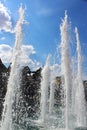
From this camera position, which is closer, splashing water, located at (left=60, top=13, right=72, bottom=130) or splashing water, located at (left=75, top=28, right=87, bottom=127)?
splashing water, located at (left=60, top=13, right=72, bottom=130)

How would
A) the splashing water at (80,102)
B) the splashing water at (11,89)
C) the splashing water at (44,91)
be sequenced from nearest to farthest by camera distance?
the splashing water at (11,89) < the splashing water at (80,102) < the splashing water at (44,91)

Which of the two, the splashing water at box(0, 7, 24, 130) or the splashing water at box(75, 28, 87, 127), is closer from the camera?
the splashing water at box(0, 7, 24, 130)

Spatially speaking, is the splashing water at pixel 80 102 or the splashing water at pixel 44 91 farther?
the splashing water at pixel 44 91

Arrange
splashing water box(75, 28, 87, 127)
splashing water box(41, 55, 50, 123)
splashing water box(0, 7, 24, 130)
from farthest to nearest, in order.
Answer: splashing water box(41, 55, 50, 123), splashing water box(75, 28, 87, 127), splashing water box(0, 7, 24, 130)

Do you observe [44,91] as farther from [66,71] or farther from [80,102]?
[66,71]

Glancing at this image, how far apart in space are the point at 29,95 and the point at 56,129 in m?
31.0

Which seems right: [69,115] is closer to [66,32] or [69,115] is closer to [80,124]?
[80,124]

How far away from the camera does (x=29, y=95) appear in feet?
160

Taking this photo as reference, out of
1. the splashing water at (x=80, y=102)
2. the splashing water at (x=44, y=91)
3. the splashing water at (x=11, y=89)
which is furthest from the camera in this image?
the splashing water at (x=44, y=91)

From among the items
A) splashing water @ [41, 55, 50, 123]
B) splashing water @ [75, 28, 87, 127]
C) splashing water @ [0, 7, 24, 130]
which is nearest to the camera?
splashing water @ [0, 7, 24, 130]

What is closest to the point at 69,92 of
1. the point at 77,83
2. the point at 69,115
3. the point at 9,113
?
the point at 69,115

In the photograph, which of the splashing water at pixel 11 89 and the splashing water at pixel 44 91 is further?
the splashing water at pixel 44 91

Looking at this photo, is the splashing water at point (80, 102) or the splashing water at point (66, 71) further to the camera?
the splashing water at point (80, 102)

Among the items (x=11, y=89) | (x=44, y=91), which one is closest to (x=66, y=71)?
(x=11, y=89)
